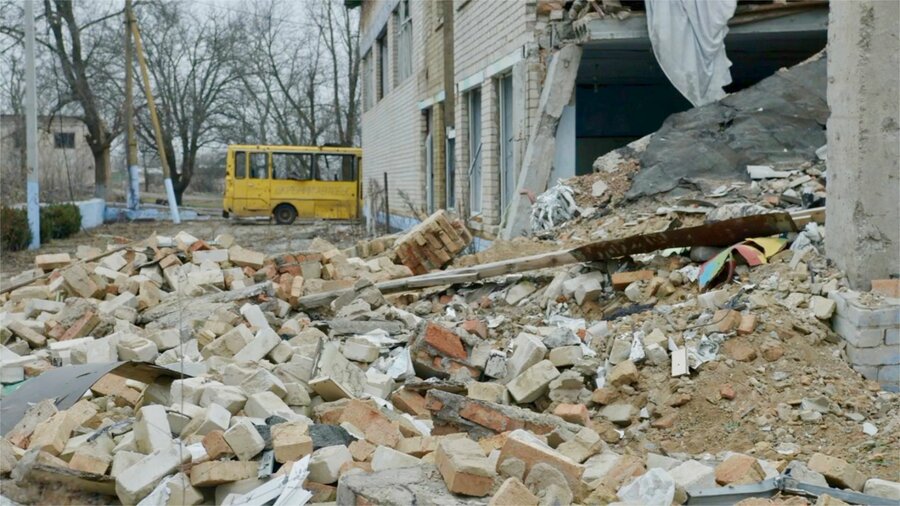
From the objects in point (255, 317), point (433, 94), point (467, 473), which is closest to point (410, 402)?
point (467, 473)

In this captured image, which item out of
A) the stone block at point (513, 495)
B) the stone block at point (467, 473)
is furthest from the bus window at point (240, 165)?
the stone block at point (513, 495)

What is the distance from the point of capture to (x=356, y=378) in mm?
5980

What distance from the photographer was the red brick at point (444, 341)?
638 cm

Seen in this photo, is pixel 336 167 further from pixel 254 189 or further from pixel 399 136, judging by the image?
pixel 399 136

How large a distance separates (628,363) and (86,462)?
3.21 m

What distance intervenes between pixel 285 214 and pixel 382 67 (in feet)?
20.3

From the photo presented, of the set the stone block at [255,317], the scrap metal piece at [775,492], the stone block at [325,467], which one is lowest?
the scrap metal piece at [775,492]

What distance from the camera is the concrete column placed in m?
5.92

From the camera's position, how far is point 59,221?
2322 cm

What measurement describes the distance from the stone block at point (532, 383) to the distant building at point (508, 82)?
543cm

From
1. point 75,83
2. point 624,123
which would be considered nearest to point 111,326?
point 624,123

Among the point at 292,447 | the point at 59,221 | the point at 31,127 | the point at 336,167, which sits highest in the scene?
the point at 31,127

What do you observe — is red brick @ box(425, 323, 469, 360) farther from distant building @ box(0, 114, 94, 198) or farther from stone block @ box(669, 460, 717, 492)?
distant building @ box(0, 114, 94, 198)

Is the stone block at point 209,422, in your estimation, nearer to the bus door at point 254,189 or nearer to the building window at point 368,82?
the building window at point 368,82
